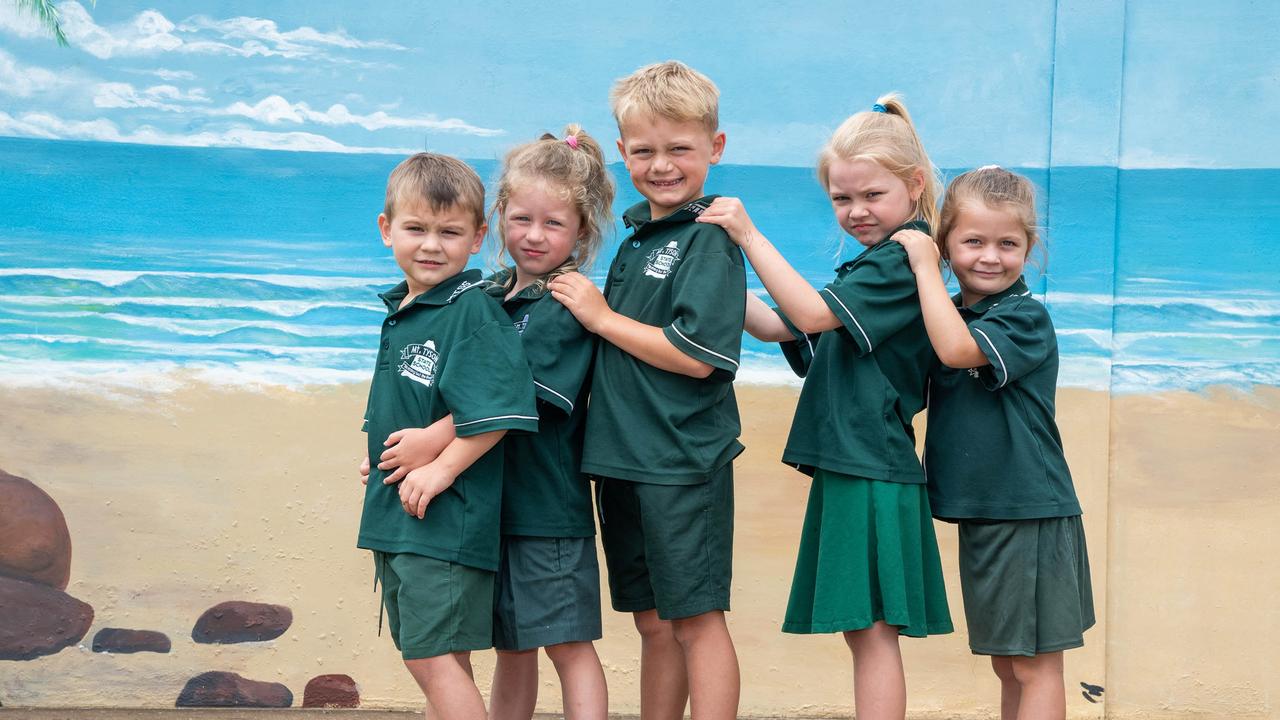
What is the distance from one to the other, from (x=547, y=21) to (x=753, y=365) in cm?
129

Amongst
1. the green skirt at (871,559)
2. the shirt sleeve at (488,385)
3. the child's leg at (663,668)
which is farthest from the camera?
the child's leg at (663,668)

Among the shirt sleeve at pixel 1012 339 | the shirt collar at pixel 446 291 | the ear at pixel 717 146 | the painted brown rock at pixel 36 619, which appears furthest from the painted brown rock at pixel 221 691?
the shirt sleeve at pixel 1012 339

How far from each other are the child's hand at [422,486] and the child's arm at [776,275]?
79 cm

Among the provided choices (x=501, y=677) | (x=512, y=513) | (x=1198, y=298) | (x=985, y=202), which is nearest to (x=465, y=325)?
(x=512, y=513)

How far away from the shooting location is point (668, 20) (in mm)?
3654

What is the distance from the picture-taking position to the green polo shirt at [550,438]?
8.32ft

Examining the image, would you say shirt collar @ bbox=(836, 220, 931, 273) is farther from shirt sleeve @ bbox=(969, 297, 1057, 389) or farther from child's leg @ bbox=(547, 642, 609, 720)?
child's leg @ bbox=(547, 642, 609, 720)

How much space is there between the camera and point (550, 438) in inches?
102

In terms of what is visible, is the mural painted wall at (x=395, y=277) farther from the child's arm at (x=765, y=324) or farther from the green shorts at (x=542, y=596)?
the green shorts at (x=542, y=596)

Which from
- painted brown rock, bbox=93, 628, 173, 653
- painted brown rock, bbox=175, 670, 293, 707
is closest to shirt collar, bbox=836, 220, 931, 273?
painted brown rock, bbox=175, 670, 293, 707

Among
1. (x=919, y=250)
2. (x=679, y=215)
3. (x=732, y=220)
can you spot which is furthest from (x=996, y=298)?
(x=679, y=215)

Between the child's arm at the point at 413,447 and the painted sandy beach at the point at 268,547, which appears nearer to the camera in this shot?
the child's arm at the point at 413,447

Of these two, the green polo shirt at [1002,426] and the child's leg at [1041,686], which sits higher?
the green polo shirt at [1002,426]

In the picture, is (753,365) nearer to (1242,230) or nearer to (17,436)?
(1242,230)
